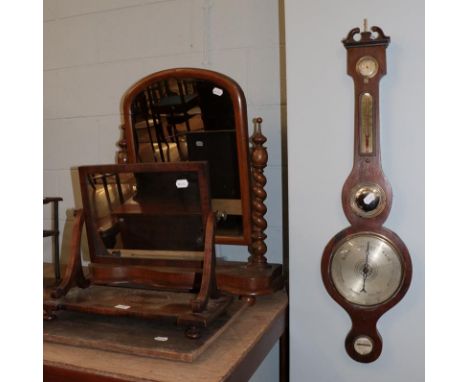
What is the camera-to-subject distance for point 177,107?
1560 millimetres

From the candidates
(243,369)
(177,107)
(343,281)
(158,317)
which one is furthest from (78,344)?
(177,107)

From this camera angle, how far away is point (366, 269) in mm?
1215

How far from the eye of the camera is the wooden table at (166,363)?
0.94m

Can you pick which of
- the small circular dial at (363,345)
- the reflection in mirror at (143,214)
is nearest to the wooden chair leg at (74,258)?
the reflection in mirror at (143,214)

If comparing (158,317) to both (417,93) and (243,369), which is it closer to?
(243,369)

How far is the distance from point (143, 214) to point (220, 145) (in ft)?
1.20

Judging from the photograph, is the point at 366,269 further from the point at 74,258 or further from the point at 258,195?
the point at 74,258

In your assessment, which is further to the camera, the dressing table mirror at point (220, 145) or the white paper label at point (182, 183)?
the dressing table mirror at point (220, 145)

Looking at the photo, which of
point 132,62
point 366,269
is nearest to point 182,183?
point 366,269

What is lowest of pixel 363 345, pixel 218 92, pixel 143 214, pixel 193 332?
pixel 363 345

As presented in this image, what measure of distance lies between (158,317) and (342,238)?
0.53 meters

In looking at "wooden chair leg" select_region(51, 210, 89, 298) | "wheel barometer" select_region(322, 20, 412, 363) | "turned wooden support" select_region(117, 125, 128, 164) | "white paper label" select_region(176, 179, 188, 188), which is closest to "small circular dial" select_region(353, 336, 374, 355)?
"wheel barometer" select_region(322, 20, 412, 363)

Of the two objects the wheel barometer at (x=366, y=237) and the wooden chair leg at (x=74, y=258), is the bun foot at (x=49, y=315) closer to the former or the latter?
the wooden chair leg at (x=74, y=258)
